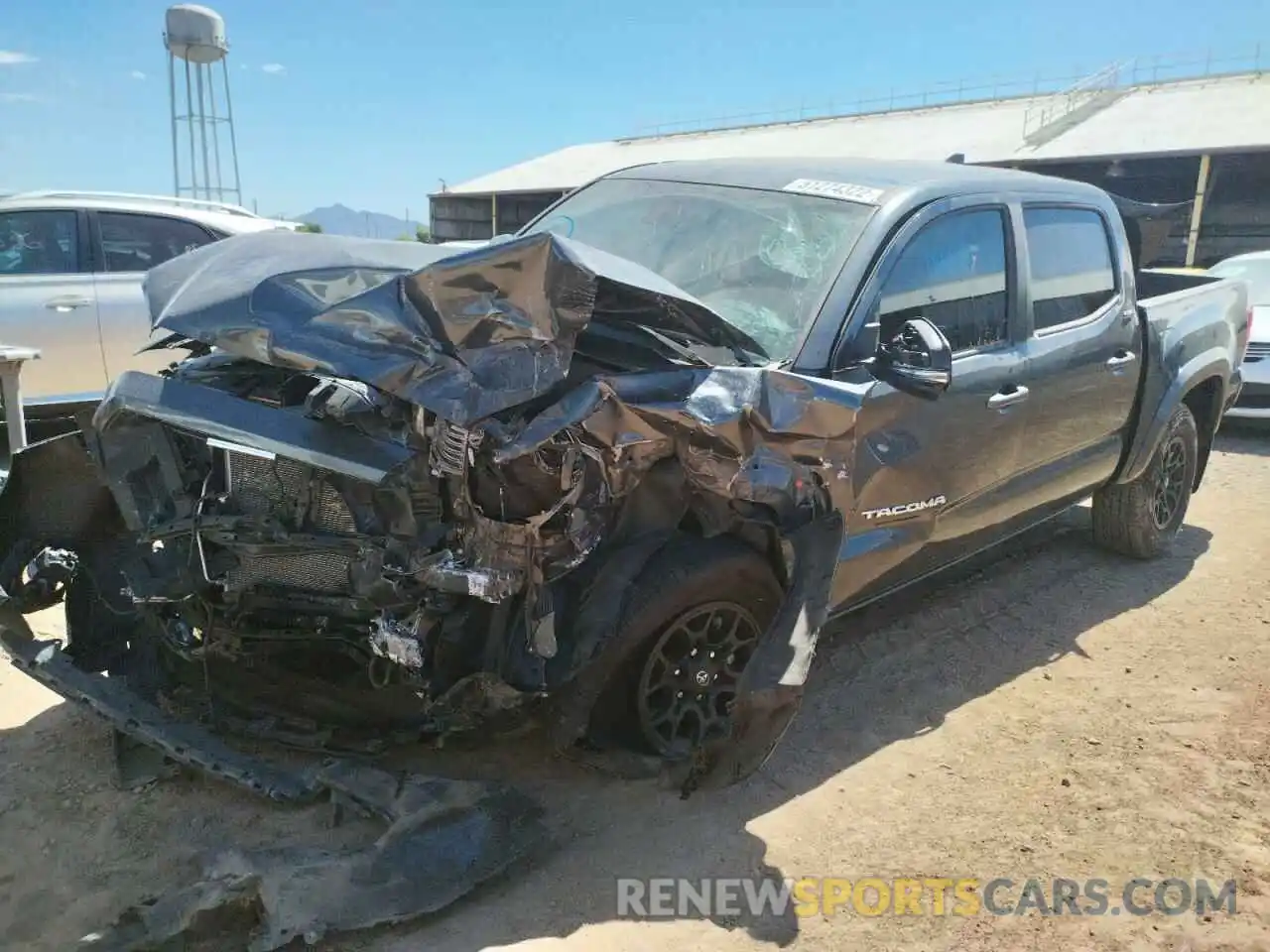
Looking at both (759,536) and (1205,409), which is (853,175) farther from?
(1205,409)

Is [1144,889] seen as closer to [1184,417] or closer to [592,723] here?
[592,723]

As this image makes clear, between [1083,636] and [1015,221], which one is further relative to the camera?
[1083,636]

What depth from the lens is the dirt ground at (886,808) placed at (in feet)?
9.04

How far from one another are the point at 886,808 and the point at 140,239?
21.4 ft

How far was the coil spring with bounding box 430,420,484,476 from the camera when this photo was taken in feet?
8.89

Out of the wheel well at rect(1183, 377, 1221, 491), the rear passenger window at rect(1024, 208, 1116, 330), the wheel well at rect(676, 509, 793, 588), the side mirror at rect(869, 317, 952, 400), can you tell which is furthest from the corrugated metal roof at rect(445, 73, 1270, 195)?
the wheel well at rect(676, 509, 793, 588)

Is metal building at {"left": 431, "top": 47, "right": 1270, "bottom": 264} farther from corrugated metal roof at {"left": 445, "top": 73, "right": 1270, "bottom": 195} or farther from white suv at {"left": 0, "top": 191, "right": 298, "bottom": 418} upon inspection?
white suv at {"left": 0, "top": 191, "right": 298, "bottom": 418}

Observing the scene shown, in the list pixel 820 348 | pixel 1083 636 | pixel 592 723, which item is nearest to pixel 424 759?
pixel 592 723

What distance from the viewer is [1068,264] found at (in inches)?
174

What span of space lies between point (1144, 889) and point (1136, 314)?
2.88 meters

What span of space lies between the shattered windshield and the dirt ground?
1.55 meters

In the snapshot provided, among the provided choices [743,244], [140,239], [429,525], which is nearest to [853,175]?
[743,244]

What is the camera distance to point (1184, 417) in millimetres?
5500

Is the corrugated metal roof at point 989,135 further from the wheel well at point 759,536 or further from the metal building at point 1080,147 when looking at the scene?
the wheel well at point 759,536
